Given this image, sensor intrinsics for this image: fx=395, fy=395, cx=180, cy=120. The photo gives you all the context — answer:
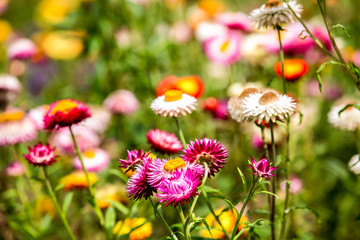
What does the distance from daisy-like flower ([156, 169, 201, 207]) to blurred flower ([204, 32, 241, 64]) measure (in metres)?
1.55

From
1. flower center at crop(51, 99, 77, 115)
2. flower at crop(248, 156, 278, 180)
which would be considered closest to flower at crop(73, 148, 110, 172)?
flower center at crop(51, 99, 77, 115)

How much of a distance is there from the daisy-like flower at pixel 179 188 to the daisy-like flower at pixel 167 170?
12mm

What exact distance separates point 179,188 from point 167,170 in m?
0.07

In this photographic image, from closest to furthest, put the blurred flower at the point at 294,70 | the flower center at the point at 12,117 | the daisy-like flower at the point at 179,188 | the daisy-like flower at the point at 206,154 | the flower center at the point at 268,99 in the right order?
the daisy-like flower at the point at 179,188 → the daisy-like flower at the point at 206,154 → the flower center at the point at 268,99 → the blurred flower at the point at 294,70 → the flower center at the point at 12,117

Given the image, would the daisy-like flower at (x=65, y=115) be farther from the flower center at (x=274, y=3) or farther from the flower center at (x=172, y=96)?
the flower center at (x=274, y=3)

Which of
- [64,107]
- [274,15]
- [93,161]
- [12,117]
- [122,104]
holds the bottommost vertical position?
[93,161]

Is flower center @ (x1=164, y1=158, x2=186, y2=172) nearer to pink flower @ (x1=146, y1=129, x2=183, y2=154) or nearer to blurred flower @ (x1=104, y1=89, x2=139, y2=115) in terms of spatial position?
pink flower @ (x1=146, y1=129, x2=183, y2=154)

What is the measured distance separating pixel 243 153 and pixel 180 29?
1.72 m

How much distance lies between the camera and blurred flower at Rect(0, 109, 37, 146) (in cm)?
204

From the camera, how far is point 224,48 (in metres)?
2.55

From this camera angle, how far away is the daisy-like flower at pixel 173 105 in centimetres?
139

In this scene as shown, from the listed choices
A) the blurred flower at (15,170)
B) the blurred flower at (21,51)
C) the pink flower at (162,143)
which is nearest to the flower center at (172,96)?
the pink flower at (162,143)

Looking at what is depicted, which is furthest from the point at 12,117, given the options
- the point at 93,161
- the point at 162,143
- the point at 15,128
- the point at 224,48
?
the point at 224,48

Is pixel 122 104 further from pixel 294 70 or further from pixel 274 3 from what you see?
pixel 274 3
